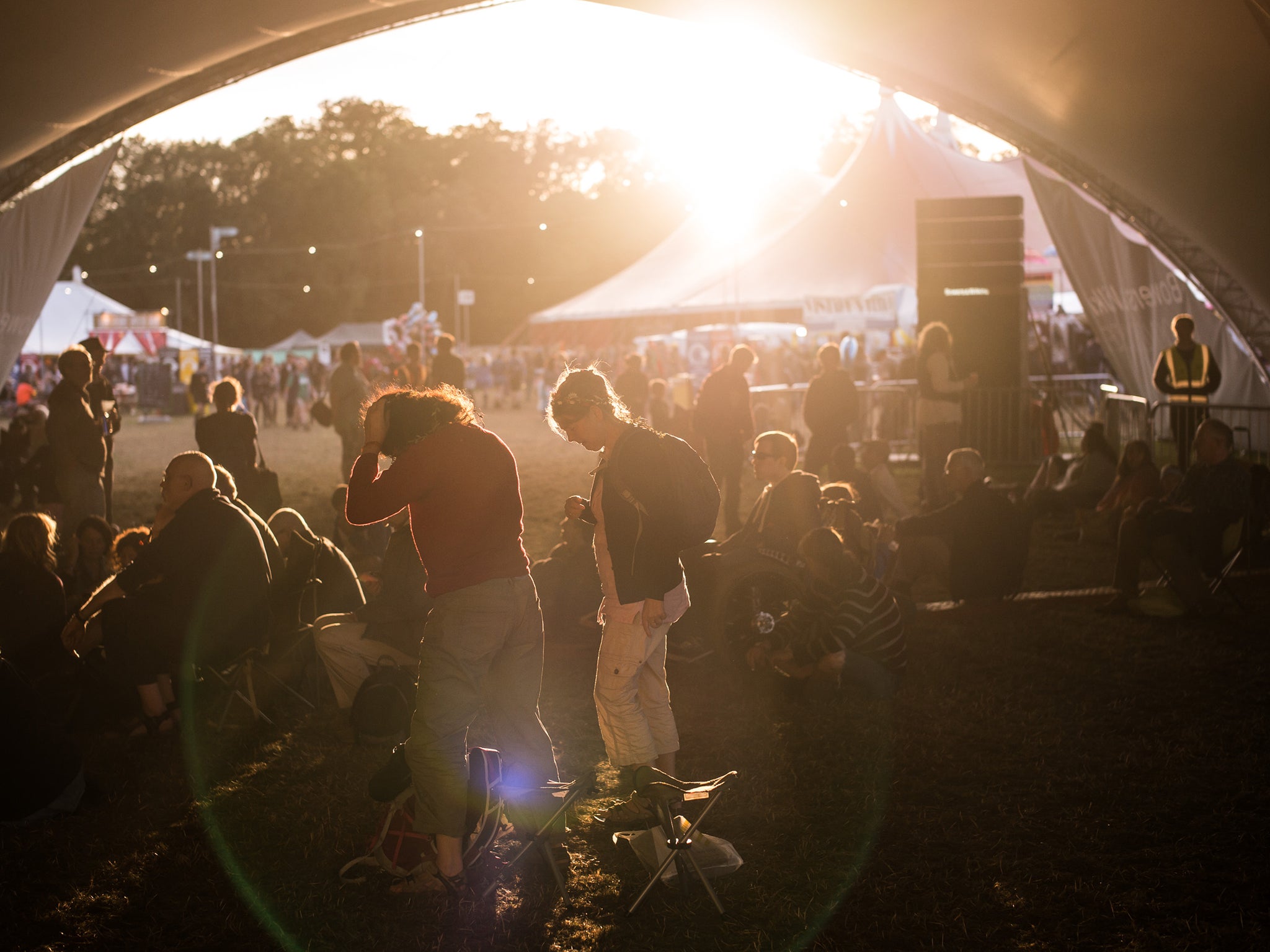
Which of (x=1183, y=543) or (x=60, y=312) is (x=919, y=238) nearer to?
(x=1183, y=543)

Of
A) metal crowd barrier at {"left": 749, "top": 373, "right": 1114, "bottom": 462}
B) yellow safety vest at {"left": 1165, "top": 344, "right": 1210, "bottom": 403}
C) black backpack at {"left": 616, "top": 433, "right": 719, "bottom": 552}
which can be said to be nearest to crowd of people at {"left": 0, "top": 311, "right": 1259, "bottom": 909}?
black backpack at {"left": 616, "top": 433, "right": 719, "bottom": 552}

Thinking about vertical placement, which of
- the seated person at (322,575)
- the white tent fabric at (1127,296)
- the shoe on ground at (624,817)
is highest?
the white tent fabric at (1127,296)

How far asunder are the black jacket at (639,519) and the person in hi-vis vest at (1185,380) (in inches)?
339

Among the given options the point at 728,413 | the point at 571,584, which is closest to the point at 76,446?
the point at 571,584

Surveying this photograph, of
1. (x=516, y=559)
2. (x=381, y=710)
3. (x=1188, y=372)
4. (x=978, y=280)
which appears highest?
(x=978, y=280)

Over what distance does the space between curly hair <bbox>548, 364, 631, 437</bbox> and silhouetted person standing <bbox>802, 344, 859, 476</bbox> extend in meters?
6.23

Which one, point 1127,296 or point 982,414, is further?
point 1127,296

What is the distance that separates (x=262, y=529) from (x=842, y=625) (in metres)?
2.88

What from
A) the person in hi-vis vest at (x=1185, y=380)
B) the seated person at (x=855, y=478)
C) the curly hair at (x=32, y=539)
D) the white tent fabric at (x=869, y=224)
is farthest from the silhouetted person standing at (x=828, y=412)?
the white tent fabric at (x=869, y=224)

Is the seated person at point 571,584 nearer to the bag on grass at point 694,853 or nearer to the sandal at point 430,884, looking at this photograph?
the bag on grass at point 694,853

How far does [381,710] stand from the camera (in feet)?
16.5

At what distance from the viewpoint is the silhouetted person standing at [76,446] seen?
8531mm

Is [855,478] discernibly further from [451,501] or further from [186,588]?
[451,501]

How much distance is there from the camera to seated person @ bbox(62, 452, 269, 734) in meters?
4.91
